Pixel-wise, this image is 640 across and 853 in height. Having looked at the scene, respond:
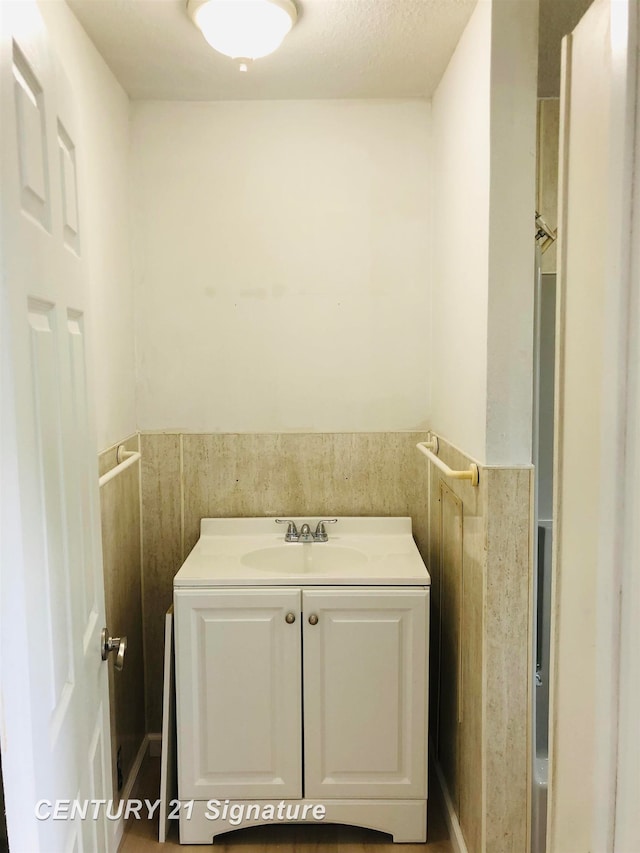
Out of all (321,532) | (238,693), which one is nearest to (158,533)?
(321,532)

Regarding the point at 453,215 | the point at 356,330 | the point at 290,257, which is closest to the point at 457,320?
the point at 453,215

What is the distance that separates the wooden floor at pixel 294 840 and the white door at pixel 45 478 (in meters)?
0.82

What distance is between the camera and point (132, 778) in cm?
222

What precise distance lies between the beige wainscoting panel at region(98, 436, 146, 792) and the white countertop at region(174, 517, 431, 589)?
0.21 meters

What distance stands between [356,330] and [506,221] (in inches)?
34.0

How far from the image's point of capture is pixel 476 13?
1.70m

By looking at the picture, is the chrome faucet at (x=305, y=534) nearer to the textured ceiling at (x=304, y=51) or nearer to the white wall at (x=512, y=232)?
the white wall at (x=512, y=232)

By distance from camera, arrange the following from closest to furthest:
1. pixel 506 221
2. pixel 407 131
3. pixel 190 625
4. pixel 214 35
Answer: pixel 506 221
pixel 214 35
pixel 190 625
pixel 407 131

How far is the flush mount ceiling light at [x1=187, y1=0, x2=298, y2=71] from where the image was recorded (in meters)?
1.66

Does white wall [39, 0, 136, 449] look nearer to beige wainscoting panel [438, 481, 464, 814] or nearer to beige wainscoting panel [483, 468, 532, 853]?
beige wainscoting panel [438, 481, 464, 814]

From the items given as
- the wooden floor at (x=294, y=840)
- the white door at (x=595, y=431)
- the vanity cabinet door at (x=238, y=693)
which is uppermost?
the white door at (x=595, y=431)

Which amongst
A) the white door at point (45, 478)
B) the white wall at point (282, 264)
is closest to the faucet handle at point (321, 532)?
the white wall at point (282, 264)

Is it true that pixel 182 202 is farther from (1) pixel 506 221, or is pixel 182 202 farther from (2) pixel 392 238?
(1) pixel 506 221

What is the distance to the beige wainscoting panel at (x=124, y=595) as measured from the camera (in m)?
1.94
